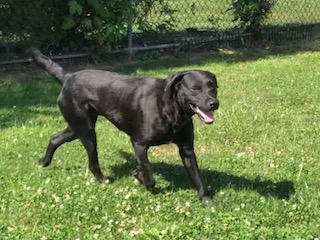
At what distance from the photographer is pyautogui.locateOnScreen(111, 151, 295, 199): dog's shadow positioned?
5.11m

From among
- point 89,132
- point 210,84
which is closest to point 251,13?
point 89,132

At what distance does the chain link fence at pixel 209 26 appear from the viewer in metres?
11.3

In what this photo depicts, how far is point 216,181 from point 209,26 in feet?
25.2

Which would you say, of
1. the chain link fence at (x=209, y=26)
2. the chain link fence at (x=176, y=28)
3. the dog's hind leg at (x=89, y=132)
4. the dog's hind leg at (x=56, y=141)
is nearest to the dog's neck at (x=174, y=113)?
the dog's hind leg at (x=89, y=132)

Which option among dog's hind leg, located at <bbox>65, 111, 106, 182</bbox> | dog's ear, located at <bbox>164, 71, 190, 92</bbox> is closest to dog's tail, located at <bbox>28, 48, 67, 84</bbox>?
dog's hind leg, located at <bbox>65, 111, 106, 182</bbox>

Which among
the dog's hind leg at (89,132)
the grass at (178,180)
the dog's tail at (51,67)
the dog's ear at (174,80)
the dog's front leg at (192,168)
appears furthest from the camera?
the dog's tail at (51,67)

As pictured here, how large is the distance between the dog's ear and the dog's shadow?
851mm

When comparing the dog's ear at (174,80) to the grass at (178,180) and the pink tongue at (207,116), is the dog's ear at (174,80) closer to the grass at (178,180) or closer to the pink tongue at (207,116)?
the pink tongue at (207,116)

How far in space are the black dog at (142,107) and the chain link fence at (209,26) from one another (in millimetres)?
5635

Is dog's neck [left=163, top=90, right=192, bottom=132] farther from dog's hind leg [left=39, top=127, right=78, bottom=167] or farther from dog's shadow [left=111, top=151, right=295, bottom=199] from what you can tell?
dog's hind leg [left=39, top=127, right=78, bottom=167]

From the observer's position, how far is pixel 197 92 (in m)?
4.52

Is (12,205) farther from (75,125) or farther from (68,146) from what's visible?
(68,146)

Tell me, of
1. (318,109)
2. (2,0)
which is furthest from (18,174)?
(2,0)

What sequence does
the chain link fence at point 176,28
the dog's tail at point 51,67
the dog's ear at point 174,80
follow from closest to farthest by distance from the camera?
the dog's ear at point 174,80
the dog's tail at point 51,67
the chain link fence at point 176,28
